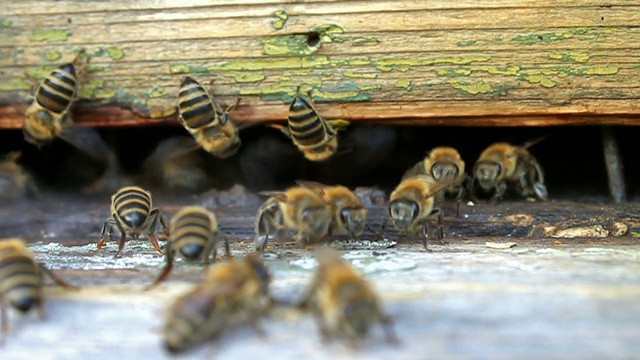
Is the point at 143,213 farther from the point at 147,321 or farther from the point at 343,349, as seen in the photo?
the point at 343,349

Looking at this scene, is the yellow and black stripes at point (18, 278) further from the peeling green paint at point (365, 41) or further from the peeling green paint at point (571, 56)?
the peeling green paint at point (571, 56)

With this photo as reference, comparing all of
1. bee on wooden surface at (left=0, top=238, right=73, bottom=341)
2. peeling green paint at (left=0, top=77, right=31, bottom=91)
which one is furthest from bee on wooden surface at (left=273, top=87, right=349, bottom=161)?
bee on wooden surface at (left=0, top=238, right=73, bottom=341)

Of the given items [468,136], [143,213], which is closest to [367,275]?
[143,213]

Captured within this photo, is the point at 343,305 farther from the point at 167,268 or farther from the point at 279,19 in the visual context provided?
the point at 279,19

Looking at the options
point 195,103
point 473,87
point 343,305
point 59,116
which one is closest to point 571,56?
point 473,87

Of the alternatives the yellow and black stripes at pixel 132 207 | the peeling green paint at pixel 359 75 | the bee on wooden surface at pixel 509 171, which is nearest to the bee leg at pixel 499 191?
the bee on wooden surface at pixel 509 171

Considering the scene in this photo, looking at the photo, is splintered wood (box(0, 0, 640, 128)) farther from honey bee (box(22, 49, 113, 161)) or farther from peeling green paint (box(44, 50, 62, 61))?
honey bee (box(22, 49, 113, 161))
